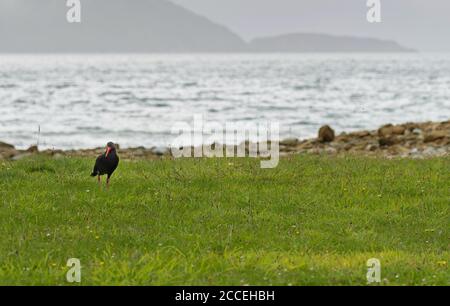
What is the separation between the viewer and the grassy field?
31.4ft

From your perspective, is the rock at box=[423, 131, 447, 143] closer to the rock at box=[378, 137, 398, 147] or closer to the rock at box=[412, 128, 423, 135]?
the rock at box=[378, 137, 398, 147]

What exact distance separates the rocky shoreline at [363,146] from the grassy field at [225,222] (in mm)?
9068

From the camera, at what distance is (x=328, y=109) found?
6184 centimetres

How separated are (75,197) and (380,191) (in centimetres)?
680

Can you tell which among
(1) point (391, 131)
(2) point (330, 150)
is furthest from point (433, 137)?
(2) point (330, 150)

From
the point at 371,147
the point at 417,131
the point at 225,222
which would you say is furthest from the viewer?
the point at 417,131

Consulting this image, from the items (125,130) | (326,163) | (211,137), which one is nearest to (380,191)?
(326,163)

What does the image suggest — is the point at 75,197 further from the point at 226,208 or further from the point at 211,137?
the point at 211,137

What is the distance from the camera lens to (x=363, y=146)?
30672 millimetres

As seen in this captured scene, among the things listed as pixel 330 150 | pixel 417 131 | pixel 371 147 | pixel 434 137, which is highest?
pixel 417 131

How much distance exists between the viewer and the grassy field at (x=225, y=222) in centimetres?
959

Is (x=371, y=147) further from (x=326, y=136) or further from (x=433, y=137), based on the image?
(x=326, y=136)

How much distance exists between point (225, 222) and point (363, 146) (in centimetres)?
1888
